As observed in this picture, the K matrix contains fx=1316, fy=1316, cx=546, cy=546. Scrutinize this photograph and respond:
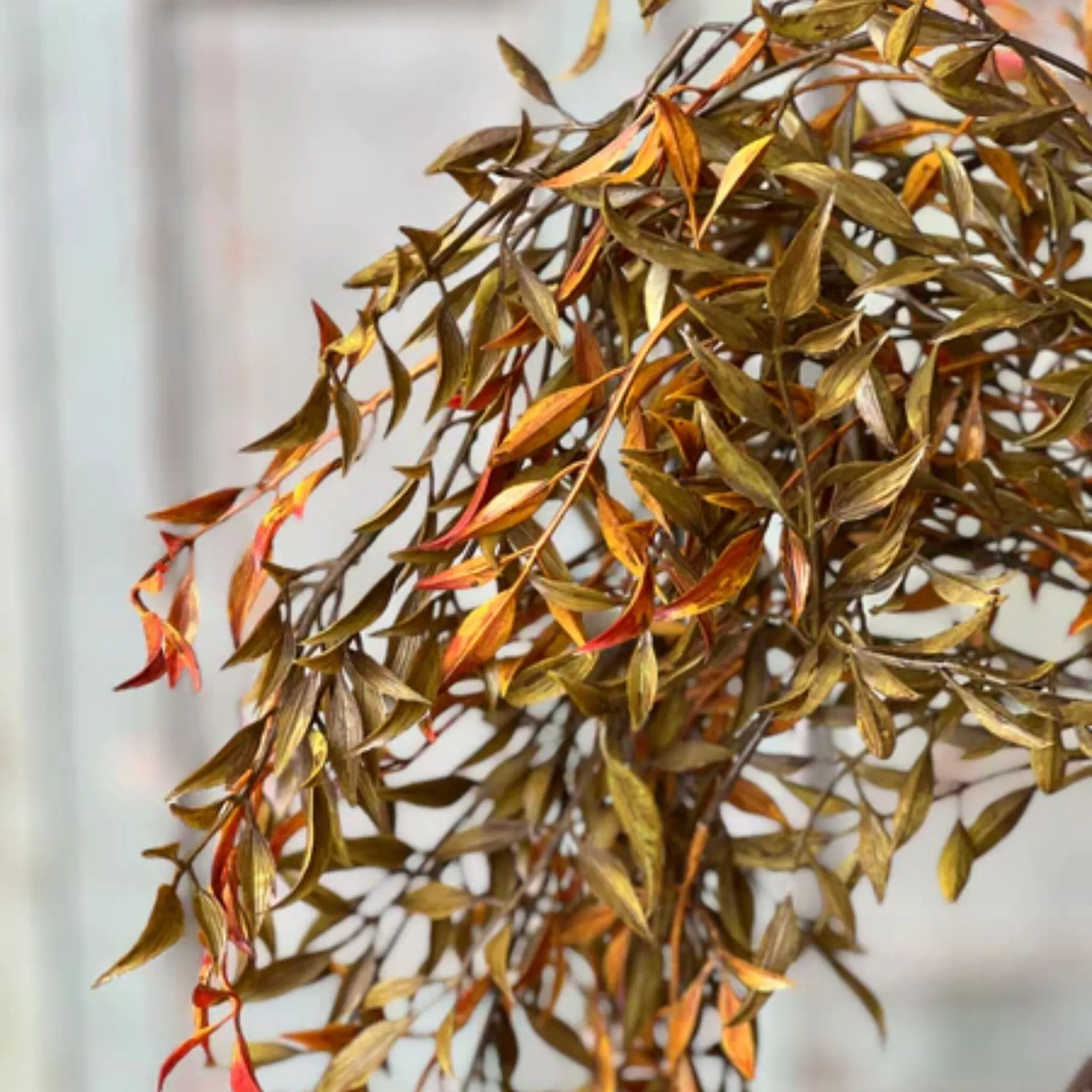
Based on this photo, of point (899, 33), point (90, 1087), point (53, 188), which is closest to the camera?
point (899, 33)

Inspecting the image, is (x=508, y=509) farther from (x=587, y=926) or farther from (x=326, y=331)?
(x=587, y=926)

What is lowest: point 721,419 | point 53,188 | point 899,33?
point 721,419

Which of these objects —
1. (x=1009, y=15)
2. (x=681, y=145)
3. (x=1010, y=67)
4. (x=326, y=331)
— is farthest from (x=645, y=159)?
(x=1009, y=15)

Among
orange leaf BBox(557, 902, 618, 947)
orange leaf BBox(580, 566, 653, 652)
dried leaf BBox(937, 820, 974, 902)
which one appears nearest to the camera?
orange leaf BBox(580, 566, 653, 652)

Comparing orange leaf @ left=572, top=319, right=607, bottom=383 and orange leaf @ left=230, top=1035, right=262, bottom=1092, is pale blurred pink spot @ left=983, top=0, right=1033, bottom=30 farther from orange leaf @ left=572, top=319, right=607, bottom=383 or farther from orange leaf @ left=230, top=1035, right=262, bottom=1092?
orange leaf @ left=230, top=1035, right=262, bottom=1092

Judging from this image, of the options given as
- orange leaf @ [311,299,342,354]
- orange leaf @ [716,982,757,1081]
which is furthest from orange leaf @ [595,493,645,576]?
orange leaf @ [716,982,757,1081]

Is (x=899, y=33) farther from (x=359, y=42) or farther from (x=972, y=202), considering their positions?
(x=359, y=42)

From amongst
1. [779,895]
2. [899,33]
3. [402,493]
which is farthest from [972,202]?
[779,895]
